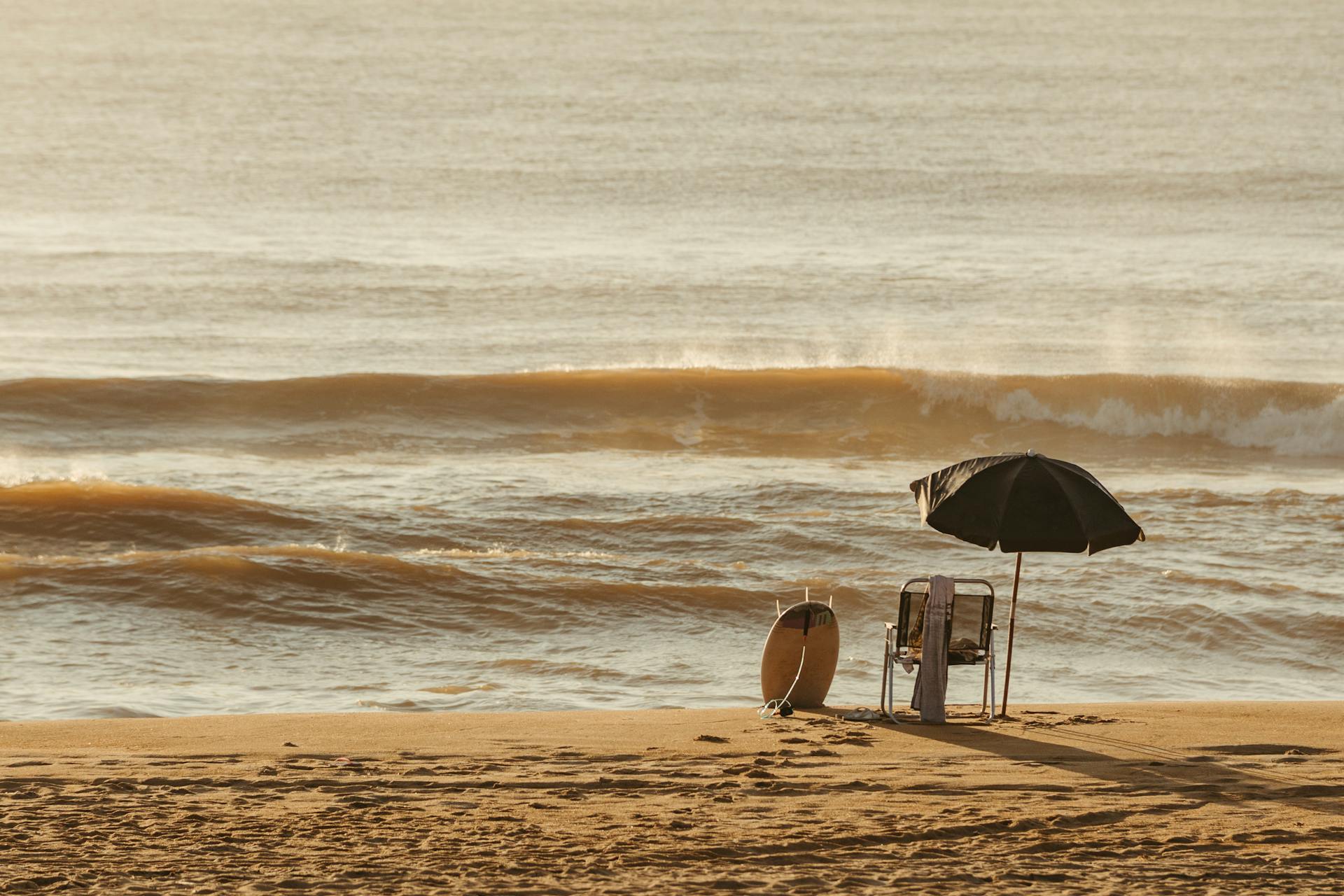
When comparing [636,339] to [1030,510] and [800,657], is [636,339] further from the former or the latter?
[1030,510]

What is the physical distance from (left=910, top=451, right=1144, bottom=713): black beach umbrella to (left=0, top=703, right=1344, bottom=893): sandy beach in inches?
40.2

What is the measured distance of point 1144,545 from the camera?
526 inches

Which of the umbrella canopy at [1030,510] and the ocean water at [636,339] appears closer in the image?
the umbrella canopy at [1030,510]

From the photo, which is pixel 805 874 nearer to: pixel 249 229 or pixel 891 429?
pixel 891 429

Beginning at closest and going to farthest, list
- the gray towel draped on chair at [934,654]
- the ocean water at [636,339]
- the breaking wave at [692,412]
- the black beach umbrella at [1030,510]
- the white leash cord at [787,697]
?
the black beach umbrella at [1030,510]
the gray towel draped on chair at [934,654]
the white leash cord at [787,697]
the ocean water at [636,339]
the breaking wave at [692,412]

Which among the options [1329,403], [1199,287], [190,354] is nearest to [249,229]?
[190,354]

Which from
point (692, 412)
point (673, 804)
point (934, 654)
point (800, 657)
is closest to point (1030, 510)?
point (934, 654)

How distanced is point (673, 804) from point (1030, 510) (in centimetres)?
240

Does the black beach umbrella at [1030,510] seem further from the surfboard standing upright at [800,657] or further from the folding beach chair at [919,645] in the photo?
the surfboard standing upright at [800,657]

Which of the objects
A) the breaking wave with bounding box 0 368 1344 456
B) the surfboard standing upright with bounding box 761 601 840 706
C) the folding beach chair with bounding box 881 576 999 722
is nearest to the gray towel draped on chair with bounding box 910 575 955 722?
→ the folding beach chair with bounding box 881 576 999 722

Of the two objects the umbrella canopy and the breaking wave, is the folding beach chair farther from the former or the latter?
the breaking wave

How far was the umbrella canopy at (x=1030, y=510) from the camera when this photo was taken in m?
7.23

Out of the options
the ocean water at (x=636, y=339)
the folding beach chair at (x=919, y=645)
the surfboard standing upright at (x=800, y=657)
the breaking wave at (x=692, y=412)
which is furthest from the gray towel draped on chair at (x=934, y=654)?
the breaking wave at (x=692, y=412)

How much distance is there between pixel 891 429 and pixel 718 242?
12.1 metres
